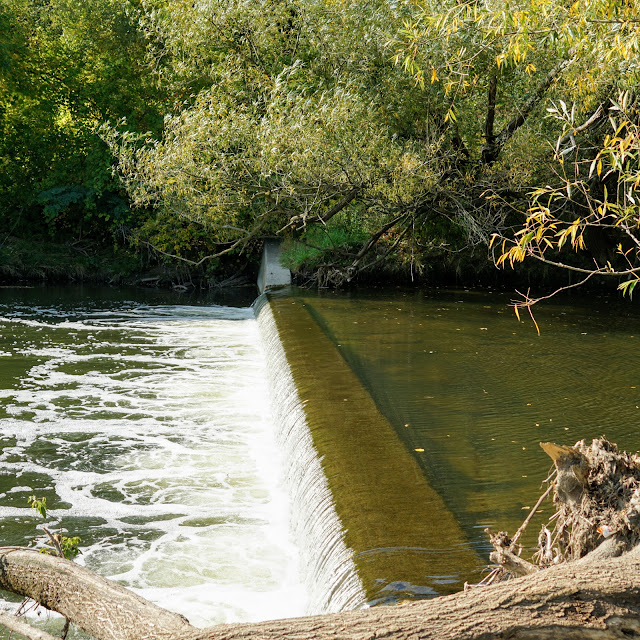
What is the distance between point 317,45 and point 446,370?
7208mm

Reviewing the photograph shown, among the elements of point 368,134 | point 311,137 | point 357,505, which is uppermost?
point 368,134

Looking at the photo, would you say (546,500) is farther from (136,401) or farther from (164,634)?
(136,401)

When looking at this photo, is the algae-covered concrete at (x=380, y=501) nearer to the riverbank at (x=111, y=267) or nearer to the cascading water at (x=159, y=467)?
the cascading water at (x=159, y=467)

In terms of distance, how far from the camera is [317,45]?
12750 millimetres

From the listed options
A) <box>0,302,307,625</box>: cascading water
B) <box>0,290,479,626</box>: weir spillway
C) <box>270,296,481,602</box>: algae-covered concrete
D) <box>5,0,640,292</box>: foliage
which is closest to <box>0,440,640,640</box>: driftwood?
<box>270,296,481,602</box>: algae-covered concrete

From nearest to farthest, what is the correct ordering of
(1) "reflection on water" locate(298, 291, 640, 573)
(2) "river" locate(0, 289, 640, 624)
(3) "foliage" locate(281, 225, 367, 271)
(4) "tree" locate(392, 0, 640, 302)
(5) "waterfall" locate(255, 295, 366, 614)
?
(5) "waterfall" locate(255, 295, 366, 614), (2) "river" locate(0, 289, 640, 624), (1) "reflection on water" locate(298, 291, 640, 573), (4) "tree" locate(392, 0, 640, 302), (3) "foliage" locate(281, 225, 367, 271)

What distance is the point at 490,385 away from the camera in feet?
23.1

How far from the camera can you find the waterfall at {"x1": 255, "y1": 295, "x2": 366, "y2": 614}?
3.67m

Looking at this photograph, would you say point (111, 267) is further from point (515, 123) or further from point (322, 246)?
point (515, 123)

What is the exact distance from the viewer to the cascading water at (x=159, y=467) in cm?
459

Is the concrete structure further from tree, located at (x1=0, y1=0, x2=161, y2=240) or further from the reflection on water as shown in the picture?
tree, located at (x1=0, y1=0, x2=161, y2=240)

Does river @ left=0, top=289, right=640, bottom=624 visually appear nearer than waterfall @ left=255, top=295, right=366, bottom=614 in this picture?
No

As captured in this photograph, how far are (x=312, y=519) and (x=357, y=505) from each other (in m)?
0.42

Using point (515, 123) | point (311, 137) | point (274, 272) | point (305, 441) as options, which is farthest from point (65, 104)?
point (305, 441)
